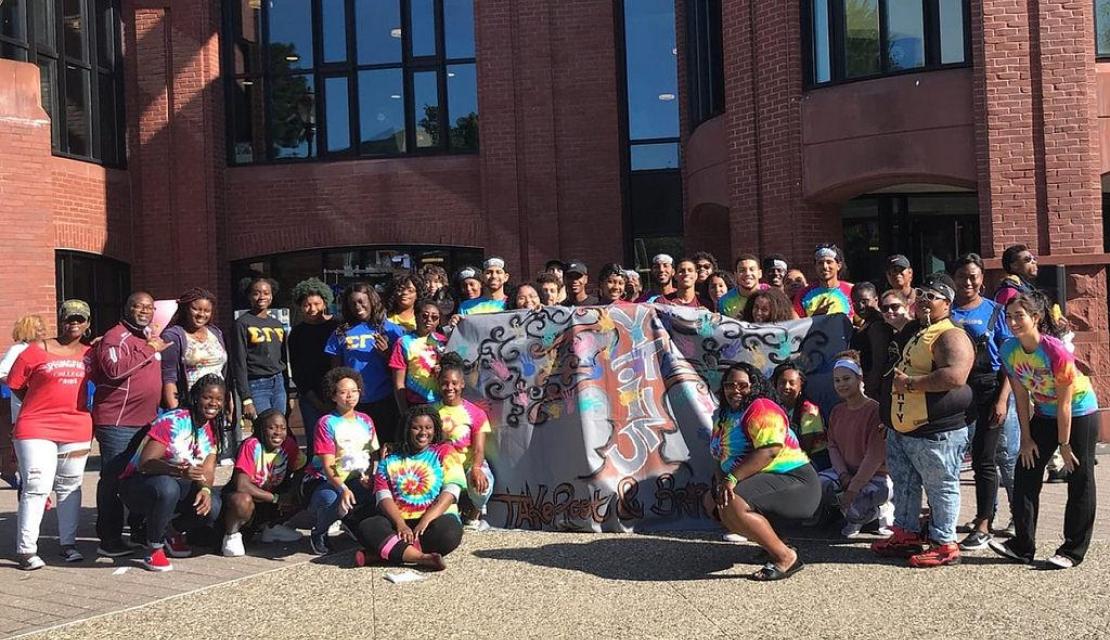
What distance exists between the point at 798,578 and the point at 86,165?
47.8 ft

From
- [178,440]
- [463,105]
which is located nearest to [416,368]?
[178,440]

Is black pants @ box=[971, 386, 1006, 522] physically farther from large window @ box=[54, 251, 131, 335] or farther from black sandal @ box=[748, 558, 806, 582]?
large window @ box=[54, 251, 131, 335]

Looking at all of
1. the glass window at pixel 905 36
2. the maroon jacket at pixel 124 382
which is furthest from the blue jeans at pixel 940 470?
the glass window at pixel 905 36

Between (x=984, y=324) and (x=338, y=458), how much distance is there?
167 inches

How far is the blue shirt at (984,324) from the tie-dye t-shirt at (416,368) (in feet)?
11.5

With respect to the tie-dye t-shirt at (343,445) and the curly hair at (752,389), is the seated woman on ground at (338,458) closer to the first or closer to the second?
the tie-dye t-shirt at (343,445)

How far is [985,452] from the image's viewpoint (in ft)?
24.3

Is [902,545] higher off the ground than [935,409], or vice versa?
[935,409]

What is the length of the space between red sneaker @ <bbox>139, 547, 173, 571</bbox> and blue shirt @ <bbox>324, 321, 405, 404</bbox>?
1700 millimetres

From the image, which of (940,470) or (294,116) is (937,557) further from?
(294,116)

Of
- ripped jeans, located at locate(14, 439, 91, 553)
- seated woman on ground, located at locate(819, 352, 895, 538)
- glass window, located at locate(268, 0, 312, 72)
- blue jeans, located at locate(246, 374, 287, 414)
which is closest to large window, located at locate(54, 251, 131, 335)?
glass window, located at locate(268, 0, 312, 72)

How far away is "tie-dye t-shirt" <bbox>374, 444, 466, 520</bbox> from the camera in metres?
7.46

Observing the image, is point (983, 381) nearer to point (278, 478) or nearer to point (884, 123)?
point (278, 478)

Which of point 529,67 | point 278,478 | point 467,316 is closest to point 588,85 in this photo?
point 529,67
